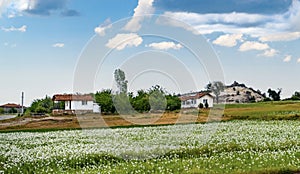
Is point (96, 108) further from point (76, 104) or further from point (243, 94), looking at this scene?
point (243, 94)

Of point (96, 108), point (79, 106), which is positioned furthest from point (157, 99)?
point (79, 106)

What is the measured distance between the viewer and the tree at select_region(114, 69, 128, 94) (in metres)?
29.7

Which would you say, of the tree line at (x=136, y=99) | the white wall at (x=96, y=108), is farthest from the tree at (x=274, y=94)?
the white wall at (x=96, y=108)

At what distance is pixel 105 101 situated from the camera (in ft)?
148

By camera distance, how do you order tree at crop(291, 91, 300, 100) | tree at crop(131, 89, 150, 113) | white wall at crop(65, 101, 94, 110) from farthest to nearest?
1. tree at crop(291, 91, 300, 100)
2. white wall at crop(65, 101, 94, 110)
3. tree at crop(131, 89, 150, 113)

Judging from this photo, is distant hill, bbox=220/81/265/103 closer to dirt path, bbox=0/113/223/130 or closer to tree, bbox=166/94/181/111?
dirt path, bbox=0/113/223/130

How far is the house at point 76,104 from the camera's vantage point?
145 feet

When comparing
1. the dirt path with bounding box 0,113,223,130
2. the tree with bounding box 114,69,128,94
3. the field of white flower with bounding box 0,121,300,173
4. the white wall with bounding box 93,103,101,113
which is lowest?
the field of white flower with bounding box 0,121,300,173

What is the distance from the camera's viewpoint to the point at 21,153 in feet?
63.9

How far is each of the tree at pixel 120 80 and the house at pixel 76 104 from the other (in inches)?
262

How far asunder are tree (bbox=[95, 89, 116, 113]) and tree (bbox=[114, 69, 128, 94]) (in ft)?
28.2

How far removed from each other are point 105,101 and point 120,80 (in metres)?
13.1

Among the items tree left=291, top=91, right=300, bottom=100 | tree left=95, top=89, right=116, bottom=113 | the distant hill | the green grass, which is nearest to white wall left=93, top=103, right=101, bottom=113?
tree left=95, top=89, right=116, bottom=113

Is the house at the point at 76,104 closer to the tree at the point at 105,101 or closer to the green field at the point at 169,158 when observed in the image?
the tree at the point at 105,101
